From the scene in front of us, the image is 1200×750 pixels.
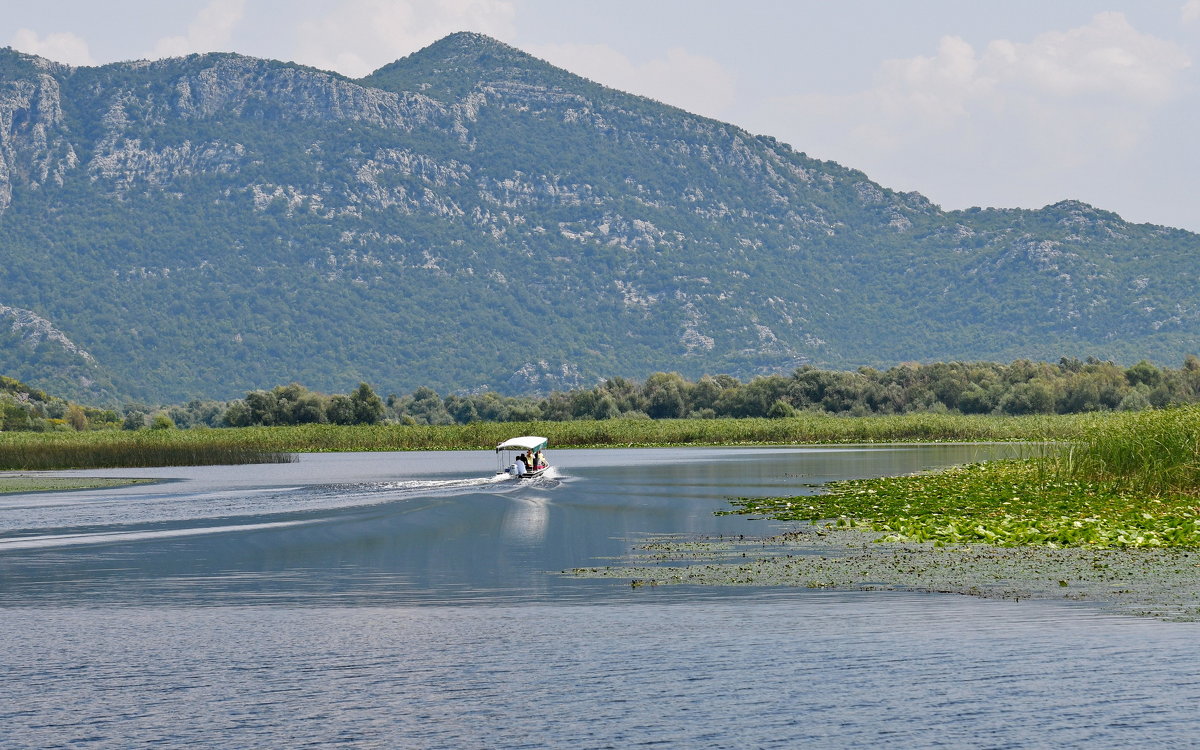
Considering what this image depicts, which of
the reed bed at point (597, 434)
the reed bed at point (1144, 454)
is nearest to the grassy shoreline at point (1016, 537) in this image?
the reed bed at point (1144, 454)

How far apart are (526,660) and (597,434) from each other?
10172cm

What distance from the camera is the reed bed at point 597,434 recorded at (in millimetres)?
105438

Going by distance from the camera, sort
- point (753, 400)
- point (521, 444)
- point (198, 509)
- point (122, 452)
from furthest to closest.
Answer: point (753, 400)
point (122, 452)
point (521, 444)
point (198, 509)

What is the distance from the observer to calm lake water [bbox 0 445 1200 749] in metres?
14.2

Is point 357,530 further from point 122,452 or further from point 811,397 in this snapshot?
point 811,397

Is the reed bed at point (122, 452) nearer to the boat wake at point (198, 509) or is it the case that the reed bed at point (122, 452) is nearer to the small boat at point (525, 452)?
the boat wake at point (198, 509)

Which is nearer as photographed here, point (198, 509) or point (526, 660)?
point (526, 660)

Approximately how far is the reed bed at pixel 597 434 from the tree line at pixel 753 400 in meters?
14.6

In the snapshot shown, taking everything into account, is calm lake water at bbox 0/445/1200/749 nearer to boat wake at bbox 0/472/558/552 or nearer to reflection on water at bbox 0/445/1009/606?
reflection on water at bbox 0/445/1009/606

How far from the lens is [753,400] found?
152875mm

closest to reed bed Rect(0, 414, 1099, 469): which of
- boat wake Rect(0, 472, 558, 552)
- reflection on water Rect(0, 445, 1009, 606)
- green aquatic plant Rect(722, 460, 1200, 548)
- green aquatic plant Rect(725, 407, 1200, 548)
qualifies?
reflection on water Rect(0, 445, 1009, 606)

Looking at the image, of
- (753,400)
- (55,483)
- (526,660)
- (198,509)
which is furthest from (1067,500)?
(753,400)

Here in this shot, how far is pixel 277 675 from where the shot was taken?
16.8 meters

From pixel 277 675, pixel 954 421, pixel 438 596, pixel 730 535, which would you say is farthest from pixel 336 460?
pixel 277 675
